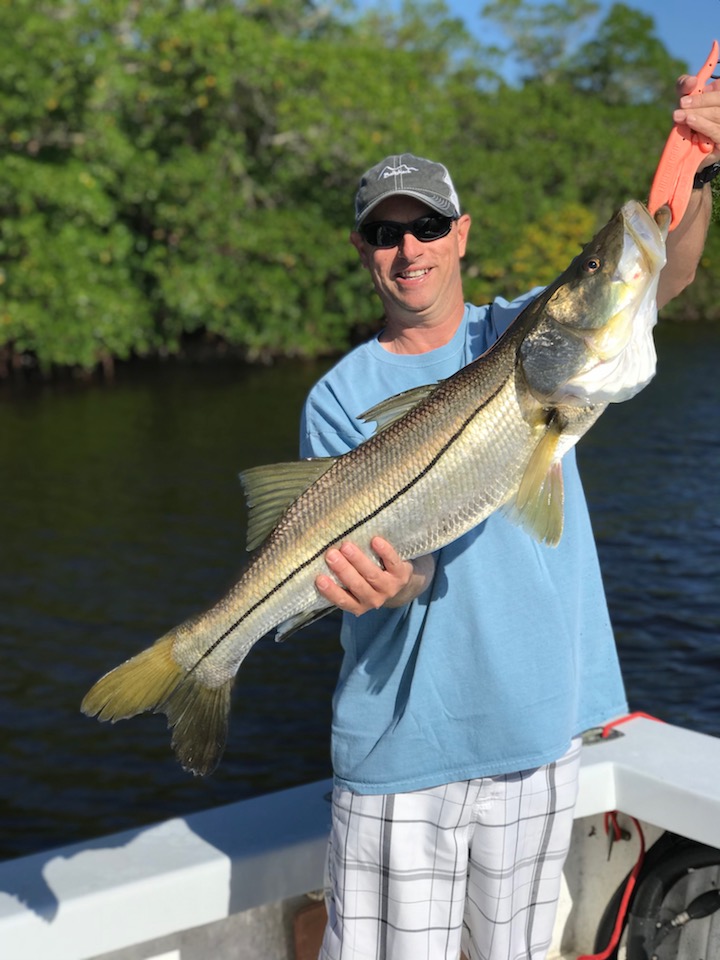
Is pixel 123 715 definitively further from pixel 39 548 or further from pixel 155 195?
pixel 155 195

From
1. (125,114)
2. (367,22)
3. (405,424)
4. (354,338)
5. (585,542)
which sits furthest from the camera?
(367,22)

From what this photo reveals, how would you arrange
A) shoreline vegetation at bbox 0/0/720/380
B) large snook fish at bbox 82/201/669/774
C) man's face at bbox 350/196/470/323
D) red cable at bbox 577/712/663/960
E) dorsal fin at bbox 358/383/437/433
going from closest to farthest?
large snook fish at bbox 82/201/669/774 → dorsal fin at bbox 358/383/437/433 → man's face at bbox 350/196/470/323 → red cable at bbox 577/712/663/960 → shoreline vegetation at bbox 0/0/720/380

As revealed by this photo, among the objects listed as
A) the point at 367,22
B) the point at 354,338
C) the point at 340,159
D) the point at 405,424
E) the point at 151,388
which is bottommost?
the point at 405,424

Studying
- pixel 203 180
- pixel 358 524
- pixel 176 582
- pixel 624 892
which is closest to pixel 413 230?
pixel 358 524

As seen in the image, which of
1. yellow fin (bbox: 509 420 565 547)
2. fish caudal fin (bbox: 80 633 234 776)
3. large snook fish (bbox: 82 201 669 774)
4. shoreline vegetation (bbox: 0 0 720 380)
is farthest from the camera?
shoreline vegetation (bbox: 0 0 720 380)

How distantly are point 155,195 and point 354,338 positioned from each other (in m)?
10.1

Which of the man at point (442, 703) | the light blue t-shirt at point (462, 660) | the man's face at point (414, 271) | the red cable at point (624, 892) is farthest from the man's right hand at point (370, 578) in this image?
the red cable at point (624, 892)

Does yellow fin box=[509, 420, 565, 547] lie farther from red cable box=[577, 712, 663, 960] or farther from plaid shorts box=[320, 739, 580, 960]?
red cable box=[577, 712, 663, 960]

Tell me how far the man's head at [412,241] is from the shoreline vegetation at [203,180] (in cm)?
2545

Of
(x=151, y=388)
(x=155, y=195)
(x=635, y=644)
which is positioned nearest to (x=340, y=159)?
(x=155, y=195)

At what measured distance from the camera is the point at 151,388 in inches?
1139

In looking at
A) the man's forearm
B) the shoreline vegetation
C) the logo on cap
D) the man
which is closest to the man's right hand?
the man

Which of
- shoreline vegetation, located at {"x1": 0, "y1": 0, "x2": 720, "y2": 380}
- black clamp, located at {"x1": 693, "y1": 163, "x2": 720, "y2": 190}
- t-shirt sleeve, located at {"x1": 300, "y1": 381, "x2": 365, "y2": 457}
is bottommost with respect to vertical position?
t-shirt sleeve, located at {"x1": 300, "y1": 381, "x2": 365, "y2": 457}

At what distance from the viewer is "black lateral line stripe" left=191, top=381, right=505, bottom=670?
270 cm
